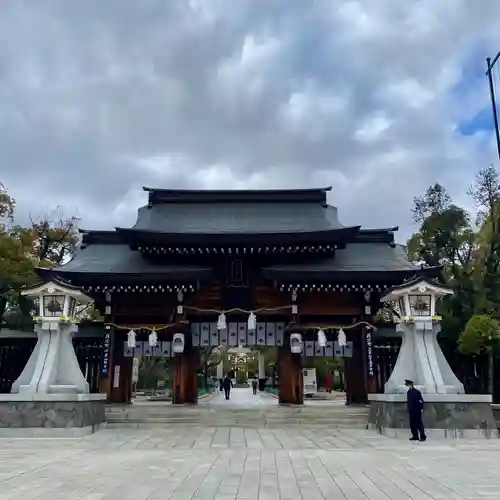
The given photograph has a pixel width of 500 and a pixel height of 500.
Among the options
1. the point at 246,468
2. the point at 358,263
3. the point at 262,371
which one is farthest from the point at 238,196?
the point at 262,371

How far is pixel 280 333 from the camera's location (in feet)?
72.3

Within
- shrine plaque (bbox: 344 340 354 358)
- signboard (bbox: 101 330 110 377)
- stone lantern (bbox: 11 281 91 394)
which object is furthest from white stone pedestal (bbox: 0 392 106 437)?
Answer: shrine plaque (bbox: 344 340 354 358)

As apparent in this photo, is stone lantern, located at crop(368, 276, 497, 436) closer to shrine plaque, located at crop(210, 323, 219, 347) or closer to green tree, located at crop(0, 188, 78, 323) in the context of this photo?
shrine plaque, located at crop(210, 323, 219, 347)

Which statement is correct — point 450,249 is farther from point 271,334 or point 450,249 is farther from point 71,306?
point 71,306

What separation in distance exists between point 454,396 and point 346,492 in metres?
8.30

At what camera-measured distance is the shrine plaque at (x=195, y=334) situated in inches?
875

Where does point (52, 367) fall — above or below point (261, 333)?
below

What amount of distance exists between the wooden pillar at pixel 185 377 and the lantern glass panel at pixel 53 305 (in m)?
6.70

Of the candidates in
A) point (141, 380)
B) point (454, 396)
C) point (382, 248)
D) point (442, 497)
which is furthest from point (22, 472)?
point (141, 380)

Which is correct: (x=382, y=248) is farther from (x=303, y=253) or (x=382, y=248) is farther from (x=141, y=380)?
(x=141, y=380)

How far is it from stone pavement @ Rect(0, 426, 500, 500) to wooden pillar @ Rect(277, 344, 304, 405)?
647 cm

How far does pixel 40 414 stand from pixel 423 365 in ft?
35.7

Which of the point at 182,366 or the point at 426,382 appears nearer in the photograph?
the point at 426,382

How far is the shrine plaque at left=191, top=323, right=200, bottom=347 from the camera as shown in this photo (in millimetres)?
22234
